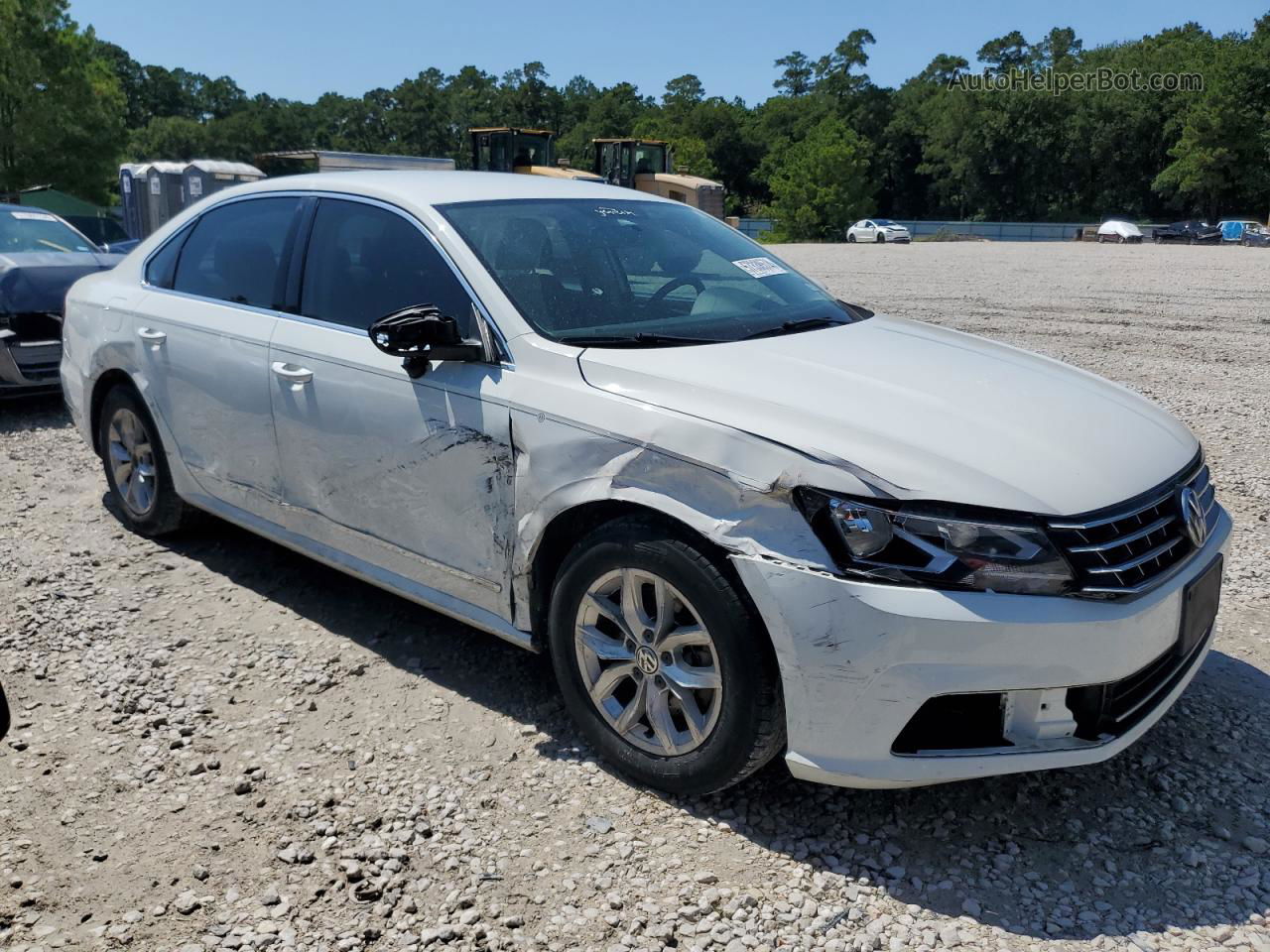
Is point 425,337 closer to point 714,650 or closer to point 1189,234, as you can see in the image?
point 714,650

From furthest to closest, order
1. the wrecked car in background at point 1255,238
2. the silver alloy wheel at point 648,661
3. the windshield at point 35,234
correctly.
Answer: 1. the wrecked car in background at point 1255,238
2. the windshield at point 35,234
3. the silver alloy wheel at point 648,661

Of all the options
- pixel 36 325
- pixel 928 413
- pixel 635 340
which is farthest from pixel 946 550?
pixel 36 325

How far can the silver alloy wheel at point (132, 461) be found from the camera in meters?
5.10

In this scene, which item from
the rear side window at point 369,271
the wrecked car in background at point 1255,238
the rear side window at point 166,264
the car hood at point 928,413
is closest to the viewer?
the car hood at point 928,413

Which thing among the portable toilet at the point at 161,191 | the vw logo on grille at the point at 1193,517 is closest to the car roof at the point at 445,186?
the vw logo on grille at the point at 1193,517

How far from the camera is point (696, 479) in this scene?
281cm

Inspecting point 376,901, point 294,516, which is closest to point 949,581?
point 376,901

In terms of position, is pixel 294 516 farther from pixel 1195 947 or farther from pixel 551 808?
pixel 1195 947

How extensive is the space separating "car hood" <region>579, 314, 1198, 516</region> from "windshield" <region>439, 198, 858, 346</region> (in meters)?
0.19

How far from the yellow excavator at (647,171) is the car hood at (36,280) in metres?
22.7

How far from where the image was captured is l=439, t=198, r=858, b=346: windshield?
3479 millimetres

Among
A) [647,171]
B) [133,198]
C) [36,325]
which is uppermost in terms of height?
[647,171]

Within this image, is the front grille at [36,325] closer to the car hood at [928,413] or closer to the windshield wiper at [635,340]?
the windshield wiper at [635,340]

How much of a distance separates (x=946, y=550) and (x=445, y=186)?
7.91 feet
